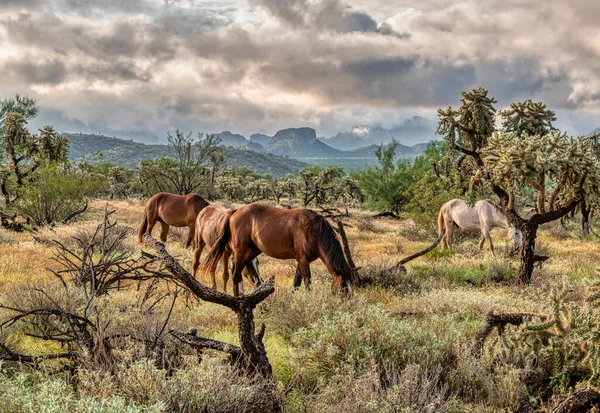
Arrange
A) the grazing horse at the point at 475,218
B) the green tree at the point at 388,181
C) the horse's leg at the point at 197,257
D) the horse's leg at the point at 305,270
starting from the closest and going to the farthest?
the horse's leg at the point at 305,270, the horse's leg at the point at 197,257, the grazing horse at the point at 475,218, the green tree at the point at 388,181

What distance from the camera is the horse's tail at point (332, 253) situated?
721cm

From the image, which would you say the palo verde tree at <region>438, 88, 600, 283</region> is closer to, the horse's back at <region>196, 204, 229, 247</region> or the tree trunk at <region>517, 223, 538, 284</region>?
the tree trunk at <region>517, 223, 538, 284</region>

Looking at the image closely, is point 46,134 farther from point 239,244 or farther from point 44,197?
point 239,244

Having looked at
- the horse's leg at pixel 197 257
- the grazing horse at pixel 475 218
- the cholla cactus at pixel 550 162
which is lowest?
the horse's leg at pixel 197 257

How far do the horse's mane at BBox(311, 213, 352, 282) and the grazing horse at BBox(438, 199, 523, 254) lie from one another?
880 centimetres

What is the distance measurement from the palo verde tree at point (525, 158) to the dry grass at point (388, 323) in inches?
61.5

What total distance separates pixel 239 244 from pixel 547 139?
19.5ft

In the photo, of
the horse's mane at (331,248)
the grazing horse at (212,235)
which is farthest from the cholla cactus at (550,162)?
the grazing horse at (212,235)

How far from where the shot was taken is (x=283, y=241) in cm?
812

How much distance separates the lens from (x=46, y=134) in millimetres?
32531

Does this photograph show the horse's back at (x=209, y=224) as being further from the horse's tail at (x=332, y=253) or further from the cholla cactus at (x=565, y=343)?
the cholla cactus at (x=565, y=343)

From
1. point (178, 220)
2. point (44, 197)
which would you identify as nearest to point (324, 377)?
point (178, 220)

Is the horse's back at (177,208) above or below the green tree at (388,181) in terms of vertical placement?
below

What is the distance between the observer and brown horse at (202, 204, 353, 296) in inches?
291
